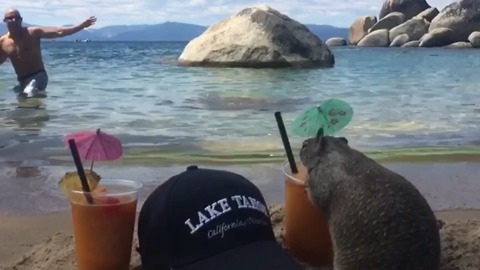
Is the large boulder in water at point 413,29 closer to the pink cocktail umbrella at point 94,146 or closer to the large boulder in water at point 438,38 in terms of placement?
the large boulder in water at point 438,38

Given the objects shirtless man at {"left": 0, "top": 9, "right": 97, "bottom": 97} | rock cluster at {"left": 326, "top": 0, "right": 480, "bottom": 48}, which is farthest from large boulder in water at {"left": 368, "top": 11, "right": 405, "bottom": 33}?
shirtless man at {"left": 0, "top": 9, "right": 97, "bottom": 97}

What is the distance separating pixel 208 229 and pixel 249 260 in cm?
18

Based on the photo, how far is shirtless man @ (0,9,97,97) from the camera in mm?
11578

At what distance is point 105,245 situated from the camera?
282cm

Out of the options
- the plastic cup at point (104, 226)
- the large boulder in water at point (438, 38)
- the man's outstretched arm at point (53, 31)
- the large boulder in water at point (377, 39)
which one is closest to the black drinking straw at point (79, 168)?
the plastic cup at point (104, 226)

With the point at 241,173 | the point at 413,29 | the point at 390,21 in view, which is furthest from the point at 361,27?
the point at 241,173

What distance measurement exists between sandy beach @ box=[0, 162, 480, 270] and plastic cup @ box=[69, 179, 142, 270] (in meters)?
0.17

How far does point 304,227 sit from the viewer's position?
305 centimetres

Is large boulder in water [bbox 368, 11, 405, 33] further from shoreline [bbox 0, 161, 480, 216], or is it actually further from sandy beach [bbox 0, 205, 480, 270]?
sandy beach [bbox 0, 205, 480, 270]

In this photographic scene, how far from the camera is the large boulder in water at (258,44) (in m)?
19.7

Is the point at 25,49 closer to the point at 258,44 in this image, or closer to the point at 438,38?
the point at 258,44

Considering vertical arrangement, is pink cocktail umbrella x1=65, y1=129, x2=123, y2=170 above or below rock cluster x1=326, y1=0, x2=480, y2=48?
above

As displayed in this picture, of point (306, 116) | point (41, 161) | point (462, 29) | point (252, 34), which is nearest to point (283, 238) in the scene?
point (306, 116)

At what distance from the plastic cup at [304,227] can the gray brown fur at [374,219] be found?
252 mm
